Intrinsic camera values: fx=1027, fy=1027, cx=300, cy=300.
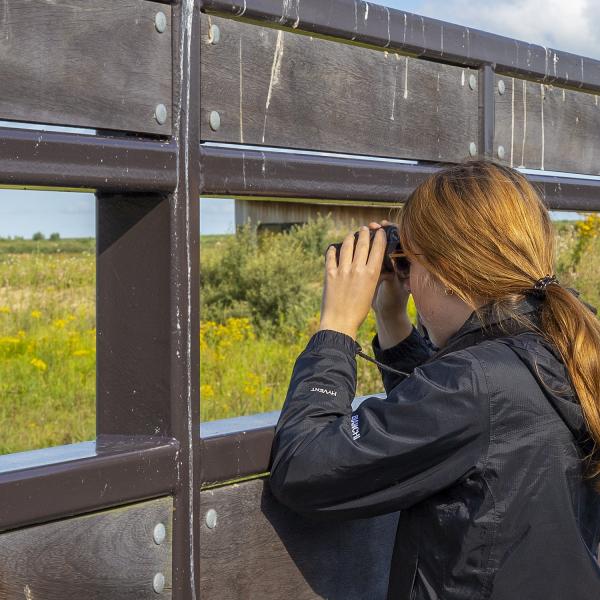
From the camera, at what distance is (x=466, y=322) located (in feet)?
6.24

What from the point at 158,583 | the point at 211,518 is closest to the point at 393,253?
the point at 211,518

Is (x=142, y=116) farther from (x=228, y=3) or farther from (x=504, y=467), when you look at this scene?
(x=504, y=467)

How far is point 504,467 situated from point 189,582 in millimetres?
604

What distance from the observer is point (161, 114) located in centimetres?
180

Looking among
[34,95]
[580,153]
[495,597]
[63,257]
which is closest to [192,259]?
[34,95]

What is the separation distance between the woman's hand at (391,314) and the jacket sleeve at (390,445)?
1.52ft

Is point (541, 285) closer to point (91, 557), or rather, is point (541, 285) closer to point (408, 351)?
point (408, 351)

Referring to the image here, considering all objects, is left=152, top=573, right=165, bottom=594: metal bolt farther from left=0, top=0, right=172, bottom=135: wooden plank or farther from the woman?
left=0, top=0, right=172, bottom=135: wooden plank

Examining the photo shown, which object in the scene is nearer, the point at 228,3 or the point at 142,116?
the point at 142,116

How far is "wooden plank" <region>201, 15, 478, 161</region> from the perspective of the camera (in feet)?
6.36

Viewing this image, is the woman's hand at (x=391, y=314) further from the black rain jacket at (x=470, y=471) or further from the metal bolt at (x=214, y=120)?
the metal bolt at (x=214, y=120)

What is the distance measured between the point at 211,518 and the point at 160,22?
90 cm

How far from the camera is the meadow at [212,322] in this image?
575 centimetres

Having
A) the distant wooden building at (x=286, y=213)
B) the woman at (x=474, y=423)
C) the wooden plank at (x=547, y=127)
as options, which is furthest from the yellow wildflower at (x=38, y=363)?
the distant wooden building at (x=286, y=213)
